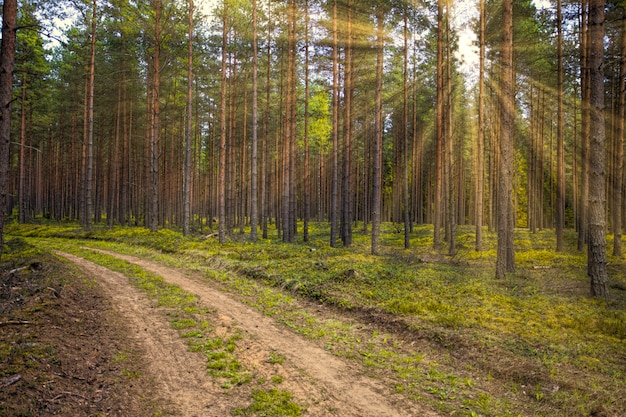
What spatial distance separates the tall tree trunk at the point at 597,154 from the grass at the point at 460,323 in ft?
4.45

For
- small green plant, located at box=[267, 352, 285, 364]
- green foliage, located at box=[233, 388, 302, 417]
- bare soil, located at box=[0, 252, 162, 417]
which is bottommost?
small green plant, located at box=[267, 352, 285, 364]

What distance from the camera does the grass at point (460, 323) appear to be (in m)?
5.54

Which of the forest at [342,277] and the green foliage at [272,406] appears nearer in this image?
the green foliage at [272,406]

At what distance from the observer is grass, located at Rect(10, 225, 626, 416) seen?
5538mm

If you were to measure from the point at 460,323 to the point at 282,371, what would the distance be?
15.4ft

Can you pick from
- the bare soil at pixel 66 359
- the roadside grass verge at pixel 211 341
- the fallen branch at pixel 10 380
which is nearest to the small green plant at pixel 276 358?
the roadside grass verge at pixel 211 341

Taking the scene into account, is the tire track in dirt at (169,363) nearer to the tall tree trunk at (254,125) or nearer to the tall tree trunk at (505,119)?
the tall tree trunk at (505,119)

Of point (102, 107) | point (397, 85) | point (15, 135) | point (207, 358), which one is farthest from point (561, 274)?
point (15, 135)

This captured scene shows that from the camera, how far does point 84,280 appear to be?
11.0m

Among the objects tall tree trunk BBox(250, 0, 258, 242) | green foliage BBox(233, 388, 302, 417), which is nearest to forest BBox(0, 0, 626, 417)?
green foliage BBox(233, 388, 302, 417)

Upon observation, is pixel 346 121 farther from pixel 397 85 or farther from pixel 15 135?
pixel 15 135

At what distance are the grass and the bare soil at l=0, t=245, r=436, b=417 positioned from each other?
2.53 feet

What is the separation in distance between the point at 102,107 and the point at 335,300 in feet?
105

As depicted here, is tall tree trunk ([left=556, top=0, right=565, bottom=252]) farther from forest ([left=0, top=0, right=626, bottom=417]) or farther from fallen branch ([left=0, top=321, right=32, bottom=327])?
fallen branch ([left=0, top=321, right=32, bottom=327])
